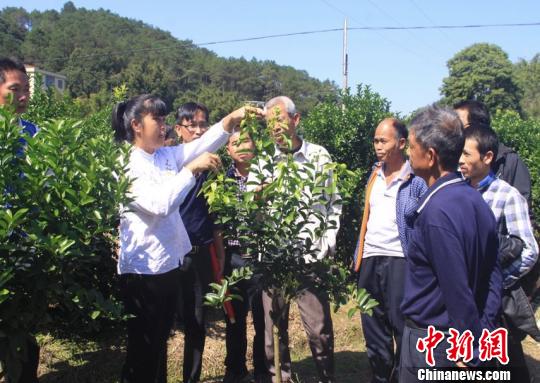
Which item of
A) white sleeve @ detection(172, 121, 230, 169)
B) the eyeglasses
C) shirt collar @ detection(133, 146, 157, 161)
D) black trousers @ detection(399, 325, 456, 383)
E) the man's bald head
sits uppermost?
the eyeglasses

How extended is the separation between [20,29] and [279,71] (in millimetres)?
37363

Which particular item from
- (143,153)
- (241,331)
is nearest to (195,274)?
(241,331)

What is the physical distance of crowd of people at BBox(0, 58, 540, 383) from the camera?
2166 mm

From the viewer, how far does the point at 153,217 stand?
2859mm

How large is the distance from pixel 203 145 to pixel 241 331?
1.54 metres

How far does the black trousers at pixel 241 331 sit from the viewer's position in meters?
3.98

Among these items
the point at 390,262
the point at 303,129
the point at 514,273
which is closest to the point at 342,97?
the point at 303,129

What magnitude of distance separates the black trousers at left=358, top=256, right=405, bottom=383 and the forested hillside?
43.9 meters

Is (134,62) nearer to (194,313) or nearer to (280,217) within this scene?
Answer: (194,313)

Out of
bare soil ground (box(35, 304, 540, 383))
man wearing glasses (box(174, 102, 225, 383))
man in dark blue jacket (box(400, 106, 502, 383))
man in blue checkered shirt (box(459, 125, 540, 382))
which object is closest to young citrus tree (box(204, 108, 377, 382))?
man in dark blue jacket (box(400, 106, 502, 383))

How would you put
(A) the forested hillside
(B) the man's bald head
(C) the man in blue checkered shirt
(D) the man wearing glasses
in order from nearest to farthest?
(C) the man in blue checkered shirt < (D) the man wearing glasses < (B) the man's bald head < (A) the forested hillside

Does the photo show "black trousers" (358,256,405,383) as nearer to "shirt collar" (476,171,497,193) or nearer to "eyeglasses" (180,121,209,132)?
"shirt collar" (476,171,497,193)

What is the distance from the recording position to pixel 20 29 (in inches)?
2913

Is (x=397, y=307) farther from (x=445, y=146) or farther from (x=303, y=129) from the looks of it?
(x=303, y=129)
